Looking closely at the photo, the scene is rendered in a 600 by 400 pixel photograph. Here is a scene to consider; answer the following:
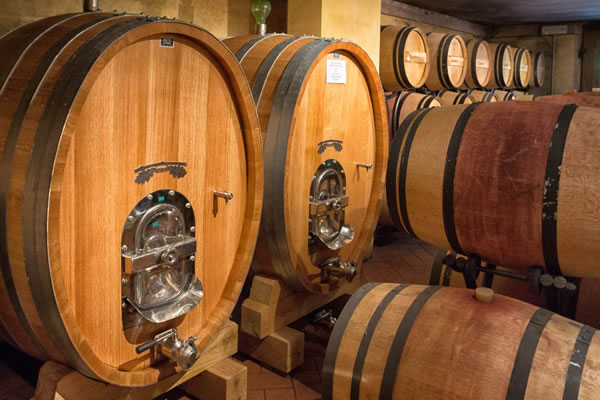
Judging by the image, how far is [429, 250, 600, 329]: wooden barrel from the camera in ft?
6.46

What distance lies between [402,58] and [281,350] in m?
3.05

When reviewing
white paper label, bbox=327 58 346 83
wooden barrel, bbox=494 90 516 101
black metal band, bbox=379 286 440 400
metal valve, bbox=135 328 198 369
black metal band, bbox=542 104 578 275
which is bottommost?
metal valve, bbox=135 328 198 369

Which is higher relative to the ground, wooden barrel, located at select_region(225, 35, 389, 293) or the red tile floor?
wooden barrel, located at select_region(225, 35, 389, 293)

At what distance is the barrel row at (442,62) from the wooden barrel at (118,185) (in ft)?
9.94

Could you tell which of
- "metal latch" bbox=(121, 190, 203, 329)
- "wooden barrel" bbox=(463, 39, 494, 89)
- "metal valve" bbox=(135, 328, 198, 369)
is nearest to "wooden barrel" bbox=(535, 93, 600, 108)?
"metal latch" bbox=(121, 190, 203, 329)

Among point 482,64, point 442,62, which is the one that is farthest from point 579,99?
point 482,64

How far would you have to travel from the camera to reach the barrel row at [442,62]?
15.4ft

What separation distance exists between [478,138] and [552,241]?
0.41 meters

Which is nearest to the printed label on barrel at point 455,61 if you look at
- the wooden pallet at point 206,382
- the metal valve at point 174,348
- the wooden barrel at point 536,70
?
the wooden barrel at point 536,70

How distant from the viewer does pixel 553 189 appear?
162 cm

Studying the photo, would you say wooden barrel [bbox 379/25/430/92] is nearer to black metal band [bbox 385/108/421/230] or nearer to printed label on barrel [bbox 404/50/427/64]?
printed label on barrel [bbox 404/50/427/64]

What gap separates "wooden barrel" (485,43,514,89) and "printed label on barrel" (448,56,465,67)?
1.22 m

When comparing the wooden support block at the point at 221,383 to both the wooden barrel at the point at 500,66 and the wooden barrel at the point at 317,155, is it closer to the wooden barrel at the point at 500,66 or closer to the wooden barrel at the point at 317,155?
the wooden barrel at the point at 317,155

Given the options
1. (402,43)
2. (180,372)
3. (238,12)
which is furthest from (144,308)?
(402,43)
